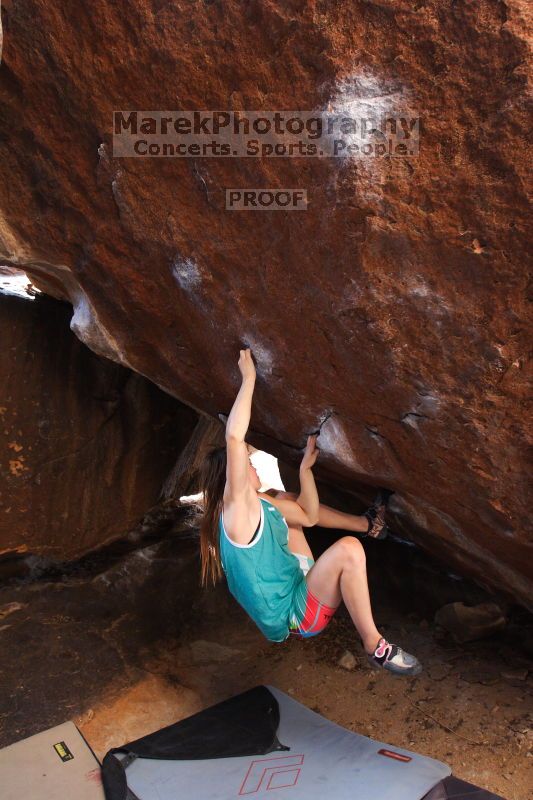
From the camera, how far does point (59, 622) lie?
11.3ft

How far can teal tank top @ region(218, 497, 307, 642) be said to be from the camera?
238 cm

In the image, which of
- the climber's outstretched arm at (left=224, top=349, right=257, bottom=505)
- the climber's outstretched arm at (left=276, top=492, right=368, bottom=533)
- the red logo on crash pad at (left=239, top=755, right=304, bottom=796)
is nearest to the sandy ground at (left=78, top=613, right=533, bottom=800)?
the red logo on crash pad at (left=239, top=755, right=304, bottom=796)

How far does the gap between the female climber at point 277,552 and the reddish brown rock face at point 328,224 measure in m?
0.22

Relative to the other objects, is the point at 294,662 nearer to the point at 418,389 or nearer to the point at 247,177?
the point at 418,389

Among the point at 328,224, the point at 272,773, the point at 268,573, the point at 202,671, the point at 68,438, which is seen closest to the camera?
the point at 328,224

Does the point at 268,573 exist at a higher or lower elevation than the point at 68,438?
lower

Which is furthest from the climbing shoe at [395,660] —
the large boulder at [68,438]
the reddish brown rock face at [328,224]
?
the large boulder at [68,438]

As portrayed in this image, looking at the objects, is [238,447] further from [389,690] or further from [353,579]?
[389,690]

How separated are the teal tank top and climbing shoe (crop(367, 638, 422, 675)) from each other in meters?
0.33

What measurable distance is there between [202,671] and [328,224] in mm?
2226

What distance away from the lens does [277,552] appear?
96.9 inches

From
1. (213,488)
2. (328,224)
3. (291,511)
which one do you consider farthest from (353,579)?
(328,224)

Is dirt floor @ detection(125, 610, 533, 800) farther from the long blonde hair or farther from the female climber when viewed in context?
the long blonde hair

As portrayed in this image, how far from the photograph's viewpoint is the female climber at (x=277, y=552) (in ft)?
7.47
